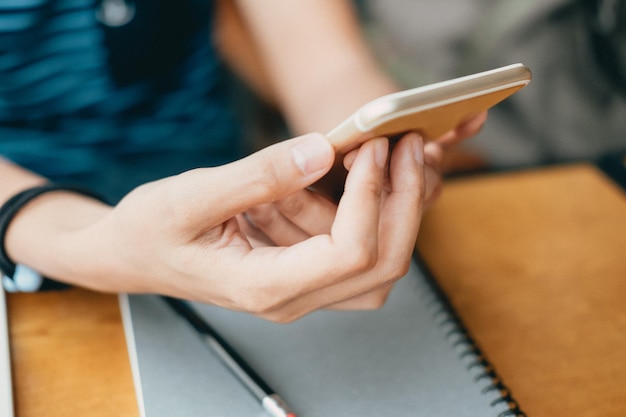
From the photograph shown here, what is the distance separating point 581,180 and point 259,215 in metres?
0.38

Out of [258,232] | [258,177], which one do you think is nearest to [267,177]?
[258,177]

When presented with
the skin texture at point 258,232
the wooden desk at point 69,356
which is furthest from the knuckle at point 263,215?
the wooden desk at point 69,356

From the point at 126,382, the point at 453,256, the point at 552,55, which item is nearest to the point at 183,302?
the point at 126,382

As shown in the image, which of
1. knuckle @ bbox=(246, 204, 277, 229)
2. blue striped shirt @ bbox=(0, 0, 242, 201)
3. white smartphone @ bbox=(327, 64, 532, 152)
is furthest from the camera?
blue striped shirt @ bbox=(0, 0, 242, 201)

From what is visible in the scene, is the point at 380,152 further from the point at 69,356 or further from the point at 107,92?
the point at 107,92

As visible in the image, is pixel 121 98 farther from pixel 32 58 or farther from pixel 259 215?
pixel 259 215

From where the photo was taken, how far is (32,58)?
1.72 ft

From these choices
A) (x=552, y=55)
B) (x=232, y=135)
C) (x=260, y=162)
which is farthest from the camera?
(x=552, y=55)

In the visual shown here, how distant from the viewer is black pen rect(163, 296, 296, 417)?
32cm

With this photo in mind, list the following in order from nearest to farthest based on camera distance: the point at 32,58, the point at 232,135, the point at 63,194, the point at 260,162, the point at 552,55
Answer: the point at 260,162, the point at 63,194, the point at 32,58, the point at 232,135, the point at 552,55

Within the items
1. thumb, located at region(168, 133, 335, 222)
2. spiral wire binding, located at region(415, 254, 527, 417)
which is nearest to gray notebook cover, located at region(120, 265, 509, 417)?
spiral wire binding, located at region(415, 254, 527, 417)

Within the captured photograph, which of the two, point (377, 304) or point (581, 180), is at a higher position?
point (377, 304)

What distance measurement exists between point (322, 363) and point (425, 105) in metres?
0.18

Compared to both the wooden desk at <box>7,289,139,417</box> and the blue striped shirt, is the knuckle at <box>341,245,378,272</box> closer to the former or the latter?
the wooden desk at <box>7,289,139,417</box>
